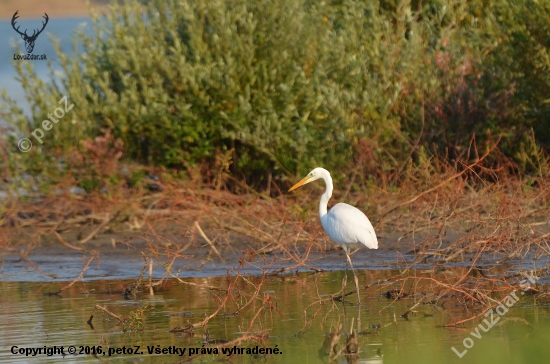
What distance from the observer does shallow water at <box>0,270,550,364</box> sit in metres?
7.26

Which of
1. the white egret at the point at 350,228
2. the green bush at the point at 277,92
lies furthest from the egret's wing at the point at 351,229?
the green bush at the point at 277,92

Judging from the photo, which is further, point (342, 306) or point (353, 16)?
point (353, 16)

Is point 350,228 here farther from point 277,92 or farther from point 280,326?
point 277,92

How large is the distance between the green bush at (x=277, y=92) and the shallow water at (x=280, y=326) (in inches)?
136

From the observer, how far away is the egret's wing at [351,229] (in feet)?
31.9

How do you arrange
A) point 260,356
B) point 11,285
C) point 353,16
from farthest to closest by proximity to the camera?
point 353,16, point 11,285, point 260,356

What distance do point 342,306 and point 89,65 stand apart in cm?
633

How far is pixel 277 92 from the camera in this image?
44.9 feet

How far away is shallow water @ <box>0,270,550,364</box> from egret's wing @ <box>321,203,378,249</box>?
49cm

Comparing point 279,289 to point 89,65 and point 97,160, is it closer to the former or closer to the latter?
point 97,160

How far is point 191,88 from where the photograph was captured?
13453 mm

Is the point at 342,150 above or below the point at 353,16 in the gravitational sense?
below

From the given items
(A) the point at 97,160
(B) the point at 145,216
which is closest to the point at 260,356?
(B) the point at 145,216

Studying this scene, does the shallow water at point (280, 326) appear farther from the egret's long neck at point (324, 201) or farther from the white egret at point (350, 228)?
the egret's long neck at point (324, 201)
